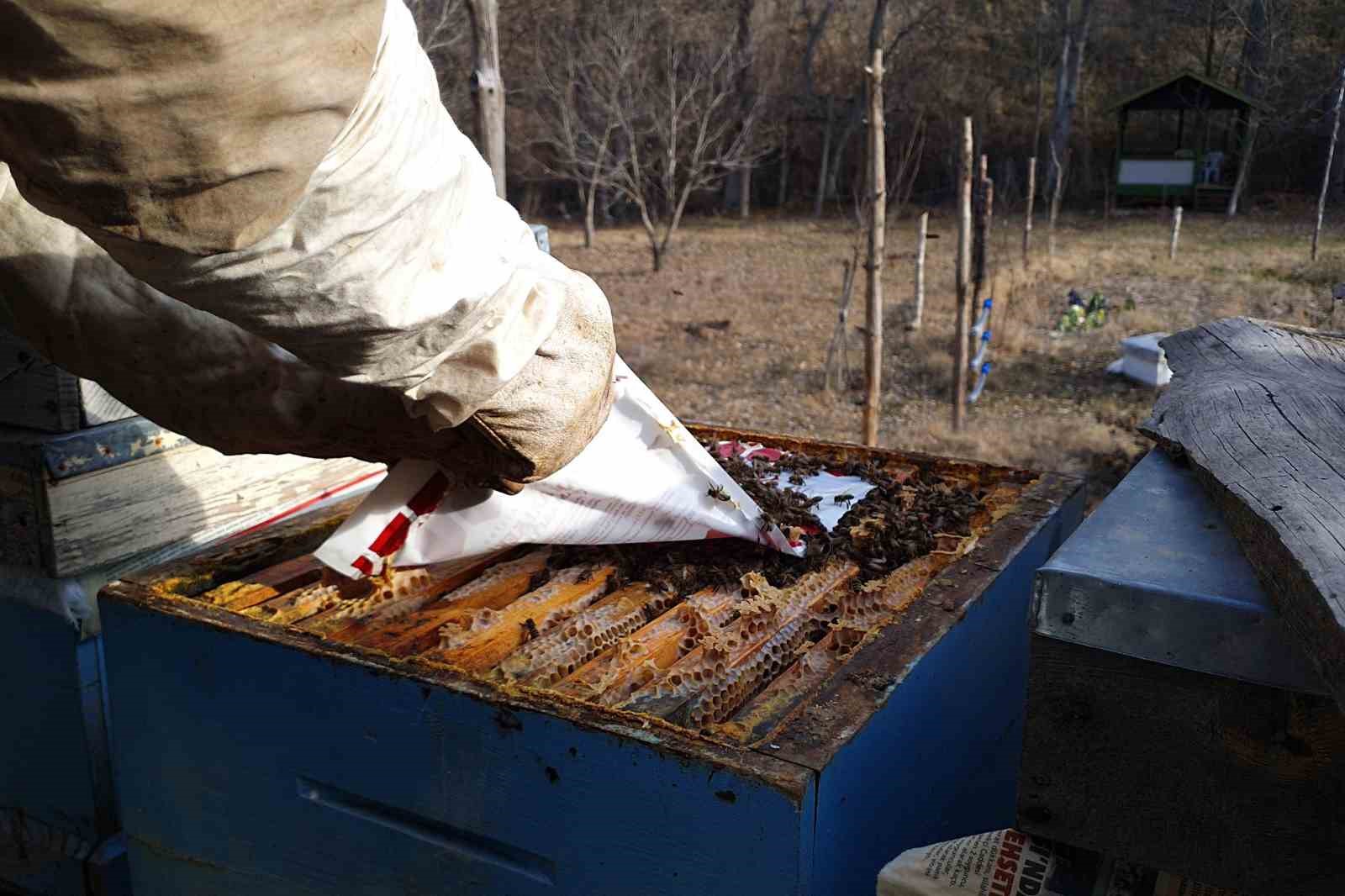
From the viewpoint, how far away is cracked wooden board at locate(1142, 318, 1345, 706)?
873 millimetres

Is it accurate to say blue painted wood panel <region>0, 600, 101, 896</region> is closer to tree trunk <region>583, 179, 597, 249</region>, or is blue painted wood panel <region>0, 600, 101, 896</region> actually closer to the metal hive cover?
the metal hive cover

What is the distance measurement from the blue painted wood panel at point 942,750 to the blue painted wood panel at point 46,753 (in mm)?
1535

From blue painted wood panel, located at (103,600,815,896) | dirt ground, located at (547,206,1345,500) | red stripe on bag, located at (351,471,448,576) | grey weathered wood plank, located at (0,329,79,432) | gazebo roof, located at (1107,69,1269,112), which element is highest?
gazebo roof, located at (1107,69,1269,112)

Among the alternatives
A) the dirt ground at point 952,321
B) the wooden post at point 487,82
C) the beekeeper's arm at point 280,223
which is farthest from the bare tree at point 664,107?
the beekeeper's arm at point 280,223

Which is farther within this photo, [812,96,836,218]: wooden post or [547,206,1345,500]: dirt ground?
[812,96,836,218]: wooden post

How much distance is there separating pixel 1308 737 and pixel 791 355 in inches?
352

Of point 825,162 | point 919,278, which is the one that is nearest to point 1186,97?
point 825,162

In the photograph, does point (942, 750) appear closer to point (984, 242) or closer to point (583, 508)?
point (583, 508)

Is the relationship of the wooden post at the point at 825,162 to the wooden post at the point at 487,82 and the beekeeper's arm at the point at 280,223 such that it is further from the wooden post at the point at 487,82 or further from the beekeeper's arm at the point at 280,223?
the beekeeper's arm at the point at 280,223

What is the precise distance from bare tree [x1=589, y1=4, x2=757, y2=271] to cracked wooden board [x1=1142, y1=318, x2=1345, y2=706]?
12957mm

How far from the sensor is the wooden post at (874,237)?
18.4 feet

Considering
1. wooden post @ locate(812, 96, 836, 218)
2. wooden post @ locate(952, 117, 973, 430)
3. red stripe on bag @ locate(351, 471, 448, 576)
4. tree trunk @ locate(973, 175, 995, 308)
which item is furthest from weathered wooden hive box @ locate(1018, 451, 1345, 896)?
wooden post @ locate(812, 96, 836, 218)

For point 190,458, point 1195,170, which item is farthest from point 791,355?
point 1195,170

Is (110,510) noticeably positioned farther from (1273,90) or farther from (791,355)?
(1273,90)
